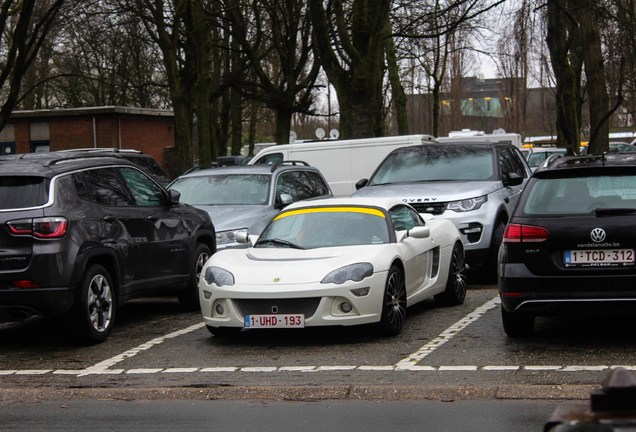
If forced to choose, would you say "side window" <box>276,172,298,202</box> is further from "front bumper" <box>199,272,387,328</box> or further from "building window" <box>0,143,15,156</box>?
"building window" <box>0,143,15,156</box>

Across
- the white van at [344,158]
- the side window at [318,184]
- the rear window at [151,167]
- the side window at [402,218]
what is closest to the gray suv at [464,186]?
the side window at [318,184]

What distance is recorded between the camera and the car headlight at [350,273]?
7348 mm

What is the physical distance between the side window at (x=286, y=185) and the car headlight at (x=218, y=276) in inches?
192

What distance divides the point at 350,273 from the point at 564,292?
1875 mm

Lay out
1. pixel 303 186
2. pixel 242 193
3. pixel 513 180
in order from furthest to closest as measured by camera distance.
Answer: pixel 303 186
pixel 242 193
pixel 513 180

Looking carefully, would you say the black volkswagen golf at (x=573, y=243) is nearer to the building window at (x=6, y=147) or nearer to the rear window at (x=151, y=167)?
the rear window at (x=151, y=167)

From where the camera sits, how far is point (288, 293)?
7.25 metres

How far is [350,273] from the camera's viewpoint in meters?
7.40

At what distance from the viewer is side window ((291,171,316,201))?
13.5m

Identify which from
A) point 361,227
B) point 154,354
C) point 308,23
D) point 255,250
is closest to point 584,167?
point 361,227

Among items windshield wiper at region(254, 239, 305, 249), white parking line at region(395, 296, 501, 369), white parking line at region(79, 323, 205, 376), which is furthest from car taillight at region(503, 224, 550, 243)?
white parking line at region(79, 323, 205, 376)

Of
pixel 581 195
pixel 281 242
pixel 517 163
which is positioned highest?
pixel 517 163

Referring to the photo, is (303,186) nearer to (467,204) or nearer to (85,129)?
(467,204)

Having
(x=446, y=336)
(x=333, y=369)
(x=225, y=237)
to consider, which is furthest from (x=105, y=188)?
(x=446, y=336)
